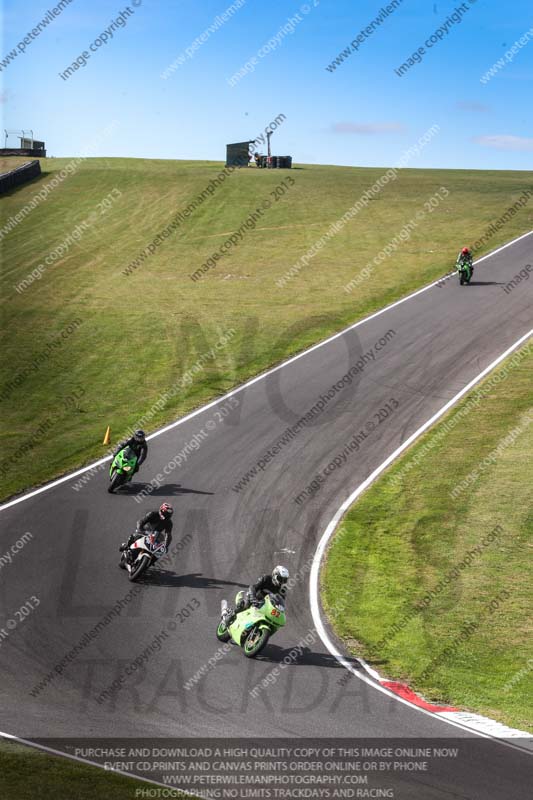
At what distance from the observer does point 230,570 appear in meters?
19.5

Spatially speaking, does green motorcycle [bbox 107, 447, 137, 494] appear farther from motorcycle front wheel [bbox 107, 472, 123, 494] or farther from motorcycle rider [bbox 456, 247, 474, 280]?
motorcycle rider [bbox 456, 247, 474, 280]

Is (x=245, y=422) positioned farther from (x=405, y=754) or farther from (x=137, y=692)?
(x=405, y=754)

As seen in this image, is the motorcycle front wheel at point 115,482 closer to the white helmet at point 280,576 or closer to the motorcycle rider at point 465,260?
the white helmet at point 280,576

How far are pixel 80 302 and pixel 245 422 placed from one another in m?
18.4

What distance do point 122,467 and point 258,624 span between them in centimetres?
895

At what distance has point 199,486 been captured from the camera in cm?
2408

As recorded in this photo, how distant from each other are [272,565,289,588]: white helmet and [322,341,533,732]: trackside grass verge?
7.36 feet

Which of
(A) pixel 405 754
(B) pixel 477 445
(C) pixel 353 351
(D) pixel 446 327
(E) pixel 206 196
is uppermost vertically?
(E) pixel 206 196

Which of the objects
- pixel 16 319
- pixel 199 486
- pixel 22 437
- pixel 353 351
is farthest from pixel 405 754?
pixel 16 319

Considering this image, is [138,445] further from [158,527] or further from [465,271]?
[465,271]

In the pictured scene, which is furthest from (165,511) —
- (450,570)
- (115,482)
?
(450,570)

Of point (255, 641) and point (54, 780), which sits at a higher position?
point (255, 641)

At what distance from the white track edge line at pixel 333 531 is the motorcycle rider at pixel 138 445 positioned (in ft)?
17.4

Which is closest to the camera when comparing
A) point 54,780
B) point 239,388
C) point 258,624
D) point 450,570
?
point 54,780
